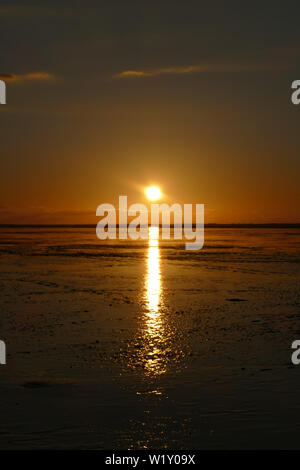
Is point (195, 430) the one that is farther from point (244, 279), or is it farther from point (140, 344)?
point (244, 279)

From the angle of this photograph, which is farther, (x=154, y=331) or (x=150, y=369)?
(x=154, y=331)

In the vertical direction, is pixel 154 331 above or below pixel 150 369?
above

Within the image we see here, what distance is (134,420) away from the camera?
7520mm

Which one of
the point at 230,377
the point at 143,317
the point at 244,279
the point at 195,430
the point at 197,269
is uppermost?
the point at 197,269

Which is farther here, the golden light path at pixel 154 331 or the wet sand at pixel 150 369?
the golden light path at pixel 154 331

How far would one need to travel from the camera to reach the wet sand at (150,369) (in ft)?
23.5

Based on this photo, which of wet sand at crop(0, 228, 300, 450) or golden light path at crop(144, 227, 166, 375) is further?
golden light path at crop(144, 227, 166, 375)

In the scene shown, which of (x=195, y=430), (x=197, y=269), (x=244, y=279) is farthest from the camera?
(x=197, y=269)

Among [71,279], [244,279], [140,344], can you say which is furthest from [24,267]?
[140,344]

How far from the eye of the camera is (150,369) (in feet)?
32.1

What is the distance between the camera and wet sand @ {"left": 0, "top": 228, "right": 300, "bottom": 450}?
7.17m

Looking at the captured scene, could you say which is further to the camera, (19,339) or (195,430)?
(19,339)

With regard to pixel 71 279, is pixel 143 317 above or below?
below
